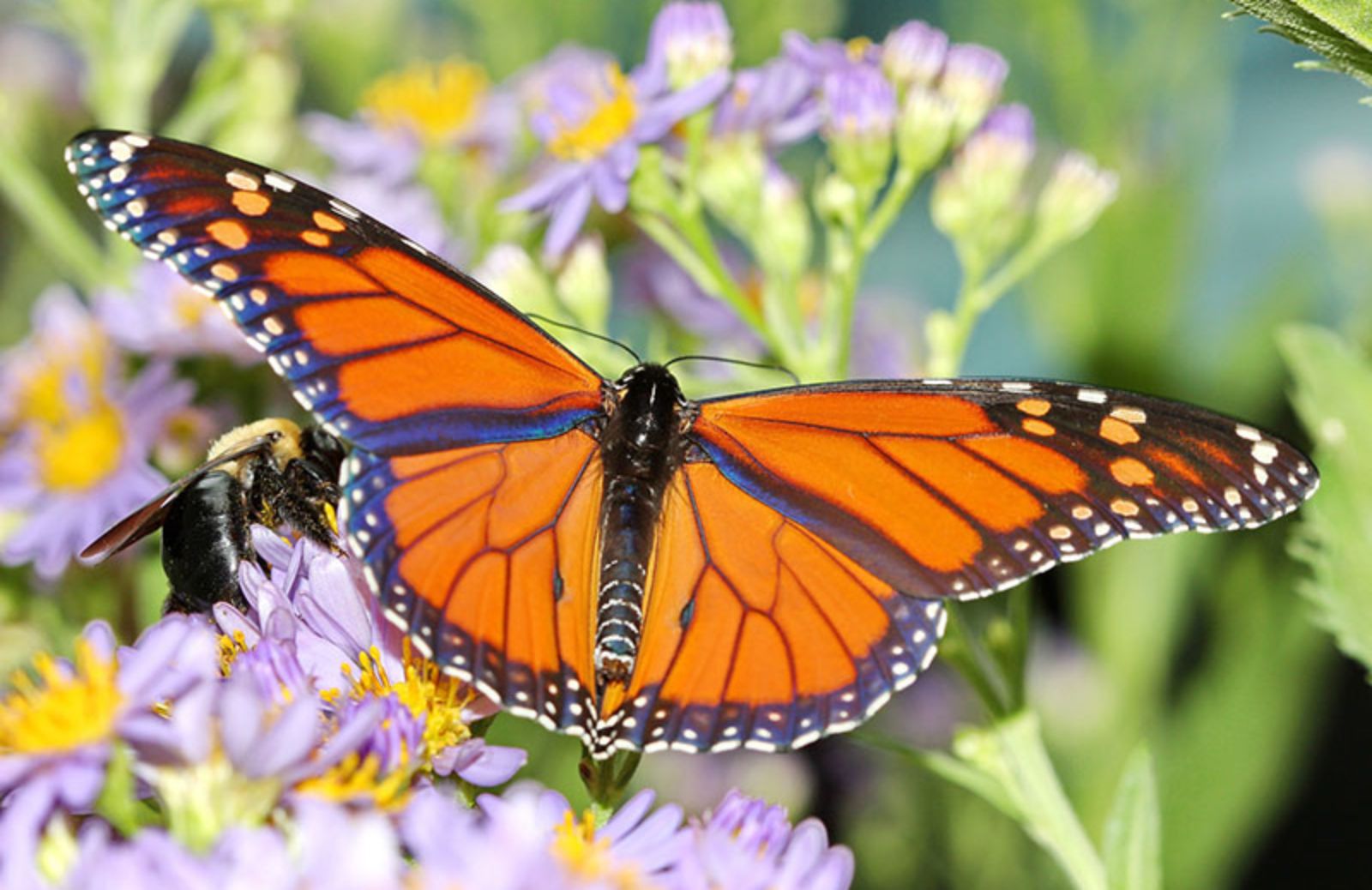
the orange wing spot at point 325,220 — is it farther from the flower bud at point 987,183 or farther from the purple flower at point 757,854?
the flower bud at point 987,183

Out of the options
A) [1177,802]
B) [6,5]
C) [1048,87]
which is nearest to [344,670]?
[1177,802]

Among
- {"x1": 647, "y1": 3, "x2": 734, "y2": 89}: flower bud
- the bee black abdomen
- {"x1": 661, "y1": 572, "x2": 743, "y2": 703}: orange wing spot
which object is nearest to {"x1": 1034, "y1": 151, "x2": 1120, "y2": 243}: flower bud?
{"x1": 647, "y1": 3, "x2": 734, "y2": 89}: flower bud

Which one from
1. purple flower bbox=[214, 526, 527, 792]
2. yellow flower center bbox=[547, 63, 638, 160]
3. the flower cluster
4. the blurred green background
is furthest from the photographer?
the blurred green background

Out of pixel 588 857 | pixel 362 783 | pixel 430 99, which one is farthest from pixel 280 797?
pixel 430 99

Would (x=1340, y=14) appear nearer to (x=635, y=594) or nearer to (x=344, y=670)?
(x=635, y=594)

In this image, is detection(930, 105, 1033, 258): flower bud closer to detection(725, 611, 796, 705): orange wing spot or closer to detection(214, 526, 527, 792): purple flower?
detection(725, 611, 796, 705): orange wing spot

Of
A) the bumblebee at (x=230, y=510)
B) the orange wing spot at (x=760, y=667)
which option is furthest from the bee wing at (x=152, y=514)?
the orange wing spot at (x=760, y=667)

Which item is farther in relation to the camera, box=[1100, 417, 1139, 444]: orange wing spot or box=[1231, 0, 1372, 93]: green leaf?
box=[1100, 417, 1139, 444]: orange wing spot

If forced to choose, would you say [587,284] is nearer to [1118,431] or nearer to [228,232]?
[228,232]
